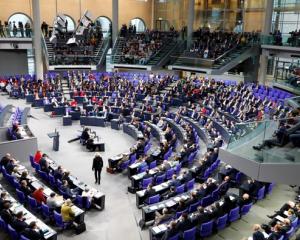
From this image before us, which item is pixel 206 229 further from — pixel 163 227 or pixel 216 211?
pixel 163 227

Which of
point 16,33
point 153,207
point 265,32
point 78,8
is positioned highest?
point 78,8

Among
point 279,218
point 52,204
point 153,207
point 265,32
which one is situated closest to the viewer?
point 279,218

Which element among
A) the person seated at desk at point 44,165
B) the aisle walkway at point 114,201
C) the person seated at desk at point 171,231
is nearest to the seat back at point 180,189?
the aisle walkway at point 114,201

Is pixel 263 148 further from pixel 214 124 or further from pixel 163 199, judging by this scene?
pixel 214 124

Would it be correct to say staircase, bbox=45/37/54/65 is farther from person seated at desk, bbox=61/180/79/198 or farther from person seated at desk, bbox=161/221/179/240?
person seated at desk, bbox=161/221/179/240

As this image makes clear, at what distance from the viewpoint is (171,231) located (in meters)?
9.62

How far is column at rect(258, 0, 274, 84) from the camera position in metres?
28.3

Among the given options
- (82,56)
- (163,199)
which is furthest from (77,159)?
(82,56)

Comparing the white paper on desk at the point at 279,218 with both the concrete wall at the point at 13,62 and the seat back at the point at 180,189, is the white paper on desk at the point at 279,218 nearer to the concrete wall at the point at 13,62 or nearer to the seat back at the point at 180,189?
the seat back at the point at 180,189

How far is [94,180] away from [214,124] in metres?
8.36

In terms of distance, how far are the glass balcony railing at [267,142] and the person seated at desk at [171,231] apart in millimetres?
2848

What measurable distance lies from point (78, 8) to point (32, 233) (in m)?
32.5

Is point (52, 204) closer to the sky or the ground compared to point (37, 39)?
closer to the ground

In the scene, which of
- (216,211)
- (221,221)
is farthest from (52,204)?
(221,221)
